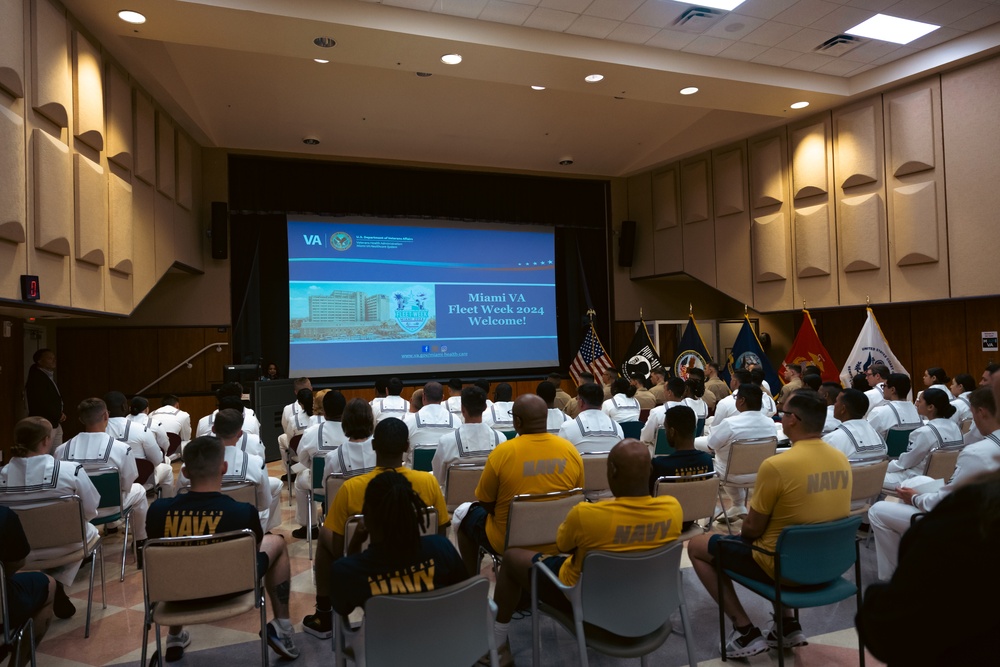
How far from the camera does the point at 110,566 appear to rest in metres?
4.88

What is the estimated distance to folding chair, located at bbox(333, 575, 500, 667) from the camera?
2.10 m

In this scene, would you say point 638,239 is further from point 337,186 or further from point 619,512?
point 619,512

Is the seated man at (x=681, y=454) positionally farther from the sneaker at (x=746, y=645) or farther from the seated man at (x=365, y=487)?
the seated man at (x=365, y=487)

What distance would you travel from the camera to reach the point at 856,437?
421 centimetres

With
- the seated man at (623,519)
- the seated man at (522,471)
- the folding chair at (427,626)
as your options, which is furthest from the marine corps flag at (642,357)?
the folding chair at (427,626)

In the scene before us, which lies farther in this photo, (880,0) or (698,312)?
(698,312)

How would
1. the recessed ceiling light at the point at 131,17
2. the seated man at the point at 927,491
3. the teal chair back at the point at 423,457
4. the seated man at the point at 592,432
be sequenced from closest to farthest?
the seated man at the point at 927,491, the seated man at the point at 592,432, the teal chair back at the point at 423,457, the recessed ceiling light at the point at 131,17

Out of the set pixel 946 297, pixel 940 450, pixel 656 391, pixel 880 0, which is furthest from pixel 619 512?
pixel 946 297

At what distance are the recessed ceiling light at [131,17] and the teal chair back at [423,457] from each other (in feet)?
16.5

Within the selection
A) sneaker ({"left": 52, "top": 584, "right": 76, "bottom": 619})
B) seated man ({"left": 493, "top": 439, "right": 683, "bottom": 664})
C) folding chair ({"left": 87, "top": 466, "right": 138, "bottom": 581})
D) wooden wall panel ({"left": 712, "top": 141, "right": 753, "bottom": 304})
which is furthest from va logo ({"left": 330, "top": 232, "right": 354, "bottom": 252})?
seated man ({"left": 493, "top": 439, "right": 683, "bottom": 664})

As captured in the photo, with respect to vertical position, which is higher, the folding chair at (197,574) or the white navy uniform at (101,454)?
the white navy uniform at (101,454)

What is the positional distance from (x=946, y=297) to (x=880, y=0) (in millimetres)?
3818

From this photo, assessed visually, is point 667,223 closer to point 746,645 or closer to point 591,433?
point 591,433

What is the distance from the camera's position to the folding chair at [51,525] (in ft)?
11.2
